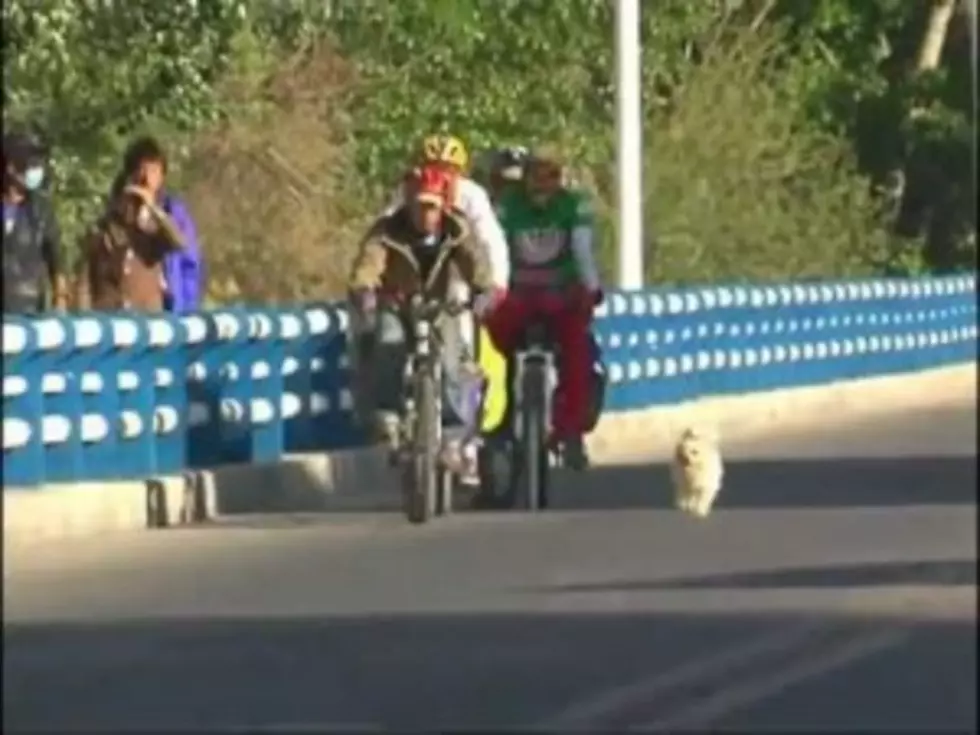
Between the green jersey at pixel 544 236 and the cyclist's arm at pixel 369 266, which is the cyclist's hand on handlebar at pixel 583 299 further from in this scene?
the cyclist's arm at pixel 369 266

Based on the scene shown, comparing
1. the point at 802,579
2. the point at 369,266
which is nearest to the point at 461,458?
the point at 369,266

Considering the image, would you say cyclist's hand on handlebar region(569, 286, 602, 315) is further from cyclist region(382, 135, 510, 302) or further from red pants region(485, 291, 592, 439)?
cyclist region(382, 135, 510, 302)

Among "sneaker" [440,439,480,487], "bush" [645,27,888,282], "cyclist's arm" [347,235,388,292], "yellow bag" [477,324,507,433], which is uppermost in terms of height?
"cyclist's arm" [347,235,388,292]

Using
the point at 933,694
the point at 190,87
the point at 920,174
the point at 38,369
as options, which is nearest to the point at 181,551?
the point at 38,369

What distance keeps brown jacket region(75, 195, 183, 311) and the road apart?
6.12 feet

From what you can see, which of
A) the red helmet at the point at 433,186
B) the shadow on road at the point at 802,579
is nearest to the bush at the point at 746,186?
the red helmet at the point at 433,186

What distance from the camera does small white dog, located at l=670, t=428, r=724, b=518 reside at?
1920 cm

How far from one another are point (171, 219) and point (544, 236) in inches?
77.7

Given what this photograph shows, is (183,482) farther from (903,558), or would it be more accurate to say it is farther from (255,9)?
(255,9)

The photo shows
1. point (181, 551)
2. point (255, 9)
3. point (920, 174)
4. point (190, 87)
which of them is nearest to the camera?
point (181, 551)

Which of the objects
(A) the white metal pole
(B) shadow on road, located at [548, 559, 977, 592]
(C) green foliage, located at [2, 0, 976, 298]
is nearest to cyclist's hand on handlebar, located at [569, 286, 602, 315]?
(B) shadow on road, located at [548, 559, 977, 592]

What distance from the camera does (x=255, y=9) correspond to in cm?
4206

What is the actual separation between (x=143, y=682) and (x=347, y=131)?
33947 millimetres

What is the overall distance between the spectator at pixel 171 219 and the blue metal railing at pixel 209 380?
0.83ft
